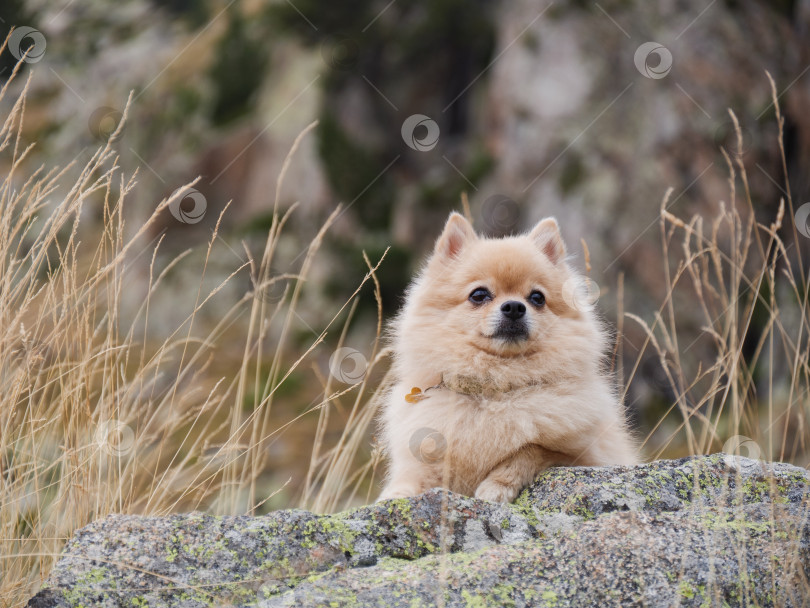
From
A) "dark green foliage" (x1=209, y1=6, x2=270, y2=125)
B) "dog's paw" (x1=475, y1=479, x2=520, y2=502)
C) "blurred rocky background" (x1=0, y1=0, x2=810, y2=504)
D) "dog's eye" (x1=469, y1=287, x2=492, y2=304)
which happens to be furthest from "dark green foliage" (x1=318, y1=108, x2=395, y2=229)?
"dog's paw" (x1=475, y1=479, x2=520, y2=502)

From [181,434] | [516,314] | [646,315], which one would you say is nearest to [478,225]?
[646,315]

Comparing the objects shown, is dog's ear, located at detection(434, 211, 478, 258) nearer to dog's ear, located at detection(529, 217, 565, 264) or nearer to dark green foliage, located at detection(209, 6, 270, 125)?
dog's ear, located at detection(529, 217, 565, 264)

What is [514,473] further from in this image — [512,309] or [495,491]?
[512,309]

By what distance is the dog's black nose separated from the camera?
309 cm

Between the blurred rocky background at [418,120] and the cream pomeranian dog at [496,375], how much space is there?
4260 mm

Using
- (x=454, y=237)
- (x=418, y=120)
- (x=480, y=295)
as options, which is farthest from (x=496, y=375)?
(x=418, y=120)

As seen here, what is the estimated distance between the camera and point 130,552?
1.99m

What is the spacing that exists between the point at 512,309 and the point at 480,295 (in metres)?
0.23

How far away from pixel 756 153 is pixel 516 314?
23.1 ft

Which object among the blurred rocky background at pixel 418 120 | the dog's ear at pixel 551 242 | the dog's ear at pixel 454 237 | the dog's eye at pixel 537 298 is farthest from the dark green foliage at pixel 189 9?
the dog's eye at pixel 537 298

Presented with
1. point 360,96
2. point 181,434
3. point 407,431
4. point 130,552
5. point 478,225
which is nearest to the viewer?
point 130,552

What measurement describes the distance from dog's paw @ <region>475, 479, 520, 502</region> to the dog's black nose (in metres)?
0.75

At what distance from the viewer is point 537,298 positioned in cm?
329

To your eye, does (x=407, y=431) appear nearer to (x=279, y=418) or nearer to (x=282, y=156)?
(x=279, y=418)
